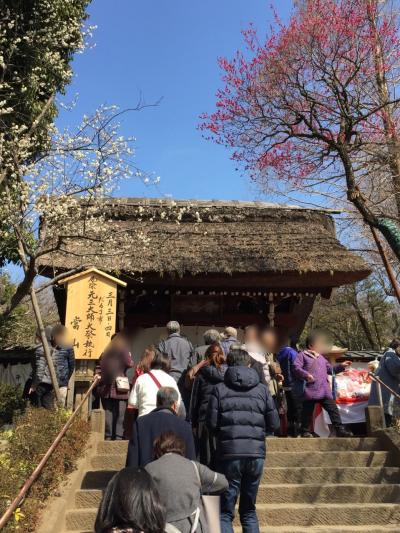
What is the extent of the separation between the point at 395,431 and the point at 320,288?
4423 millimetres

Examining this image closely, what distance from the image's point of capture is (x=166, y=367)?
511 centimetres

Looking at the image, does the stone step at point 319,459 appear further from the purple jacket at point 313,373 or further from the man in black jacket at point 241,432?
the man in black jacket at point 241,432

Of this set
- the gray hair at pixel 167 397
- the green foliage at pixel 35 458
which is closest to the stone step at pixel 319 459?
the green foliage at pixel 35 458

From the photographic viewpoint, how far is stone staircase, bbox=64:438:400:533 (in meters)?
5.19

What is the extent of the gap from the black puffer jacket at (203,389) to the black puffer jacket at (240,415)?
1.64ft

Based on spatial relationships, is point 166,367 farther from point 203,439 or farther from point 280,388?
point 280,388

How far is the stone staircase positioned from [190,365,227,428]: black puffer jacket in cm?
130

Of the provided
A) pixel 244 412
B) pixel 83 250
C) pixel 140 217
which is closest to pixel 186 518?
pixel 244 412

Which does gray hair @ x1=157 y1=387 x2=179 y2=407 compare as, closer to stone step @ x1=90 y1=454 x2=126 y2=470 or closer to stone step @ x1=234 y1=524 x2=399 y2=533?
stone step @ x1=234 y1=524 x2=399 y2=533

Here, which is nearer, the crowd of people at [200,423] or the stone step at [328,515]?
the crowd of people at [200,423]

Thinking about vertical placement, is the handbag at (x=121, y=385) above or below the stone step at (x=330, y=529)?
above

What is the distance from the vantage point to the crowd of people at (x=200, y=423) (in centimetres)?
201

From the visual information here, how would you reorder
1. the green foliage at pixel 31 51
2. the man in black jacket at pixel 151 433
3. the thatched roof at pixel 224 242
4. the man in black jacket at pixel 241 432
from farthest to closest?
the thatched roof at pixel 224 242 < the green foliage at pixel 31 51 < the man in black jacket at pixel 241 432 < the man in black jacket at pixel 151 433

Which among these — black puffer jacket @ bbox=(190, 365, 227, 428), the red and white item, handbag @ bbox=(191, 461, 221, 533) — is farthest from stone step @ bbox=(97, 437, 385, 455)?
handbag @ bbox=(191, 461, 221, 533)
